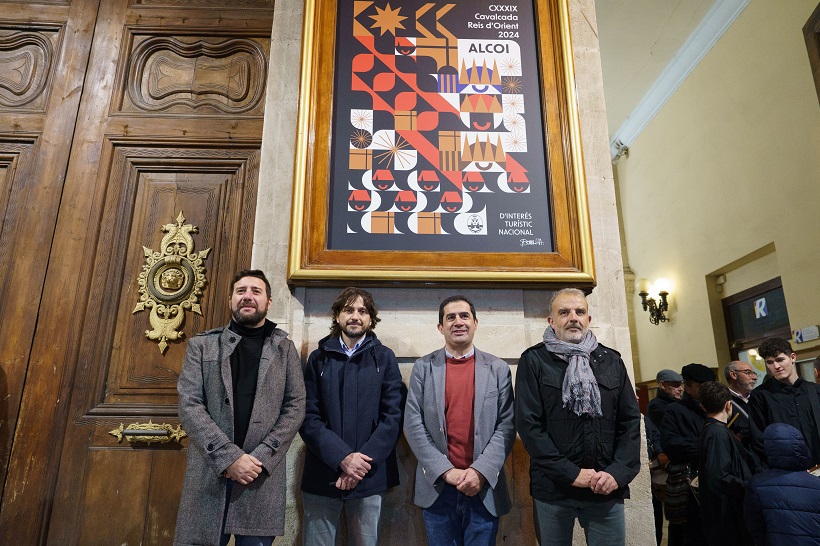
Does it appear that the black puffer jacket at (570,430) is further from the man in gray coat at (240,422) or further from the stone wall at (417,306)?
the man in gray coat at (240,422)

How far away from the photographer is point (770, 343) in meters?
3.60

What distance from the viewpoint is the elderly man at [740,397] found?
3596 millimetres

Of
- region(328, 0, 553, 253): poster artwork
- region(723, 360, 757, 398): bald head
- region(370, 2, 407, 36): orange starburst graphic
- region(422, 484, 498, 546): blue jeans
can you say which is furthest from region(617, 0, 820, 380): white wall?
region(422, 484, 498, 546): blue jeans

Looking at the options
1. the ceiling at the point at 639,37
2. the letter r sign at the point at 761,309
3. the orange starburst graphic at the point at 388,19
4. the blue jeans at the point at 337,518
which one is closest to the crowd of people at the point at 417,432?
the blue jeans at the point at 337,518

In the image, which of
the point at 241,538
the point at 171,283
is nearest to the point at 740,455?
the point at 241,538

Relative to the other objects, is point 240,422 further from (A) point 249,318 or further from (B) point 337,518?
(B) point 337,518

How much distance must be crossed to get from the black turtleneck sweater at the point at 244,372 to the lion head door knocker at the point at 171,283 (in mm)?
905

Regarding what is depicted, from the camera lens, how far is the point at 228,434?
239 cm

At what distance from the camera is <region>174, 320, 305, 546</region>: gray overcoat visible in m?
2.28

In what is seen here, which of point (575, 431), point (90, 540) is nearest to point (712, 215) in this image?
point (575, 431)

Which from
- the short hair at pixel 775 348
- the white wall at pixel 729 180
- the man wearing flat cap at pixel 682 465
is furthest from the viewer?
the white wall at pixel 729 180

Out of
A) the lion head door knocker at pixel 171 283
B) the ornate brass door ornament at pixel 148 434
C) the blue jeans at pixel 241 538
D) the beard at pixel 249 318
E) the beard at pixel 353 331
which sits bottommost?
the blue jeans at pixel 241 538

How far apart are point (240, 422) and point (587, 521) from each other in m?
1.54

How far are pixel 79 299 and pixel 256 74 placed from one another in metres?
1.87
